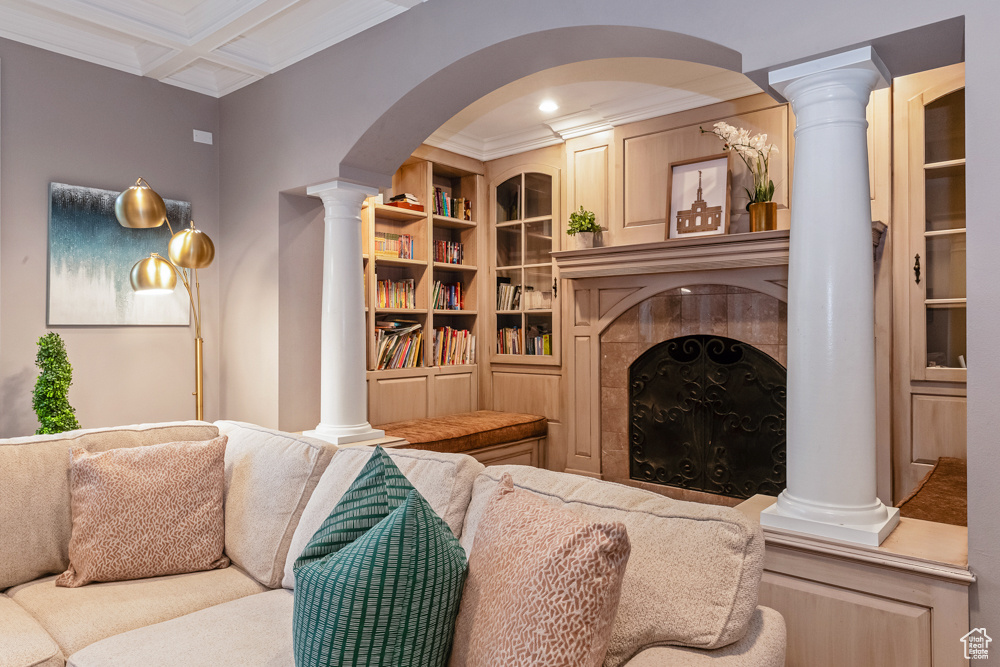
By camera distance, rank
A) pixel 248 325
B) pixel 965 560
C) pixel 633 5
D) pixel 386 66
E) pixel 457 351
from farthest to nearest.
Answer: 1. pixel 457 351
2. pixel 248 325
3. pixel 386 66
4. pixel 633 5
5. pixel 965 560

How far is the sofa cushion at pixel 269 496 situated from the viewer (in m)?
2.00

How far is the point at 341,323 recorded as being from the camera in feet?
11.1

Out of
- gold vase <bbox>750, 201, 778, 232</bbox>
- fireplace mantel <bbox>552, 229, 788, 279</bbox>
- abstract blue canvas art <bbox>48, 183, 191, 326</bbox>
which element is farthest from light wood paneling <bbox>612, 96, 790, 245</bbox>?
abstract blue canvas art <bbox>48, 183, 191, 326</bbox>

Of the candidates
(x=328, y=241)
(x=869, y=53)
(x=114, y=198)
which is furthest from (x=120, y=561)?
(x=869, y=53)

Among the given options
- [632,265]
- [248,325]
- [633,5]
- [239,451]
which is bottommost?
[239,451]

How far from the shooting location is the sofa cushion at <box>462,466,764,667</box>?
4.00ft

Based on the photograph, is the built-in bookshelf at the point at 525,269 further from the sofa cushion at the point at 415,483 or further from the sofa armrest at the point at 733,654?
the sofa armrest at the point at 733,654

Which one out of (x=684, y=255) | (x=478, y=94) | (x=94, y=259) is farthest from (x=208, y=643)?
(x=684, y=255)

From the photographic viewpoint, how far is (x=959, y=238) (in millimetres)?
3102

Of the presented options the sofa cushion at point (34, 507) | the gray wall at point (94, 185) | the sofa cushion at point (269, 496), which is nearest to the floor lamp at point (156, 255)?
the gray wall at point (94, 185)

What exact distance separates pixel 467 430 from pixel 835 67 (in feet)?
9.49

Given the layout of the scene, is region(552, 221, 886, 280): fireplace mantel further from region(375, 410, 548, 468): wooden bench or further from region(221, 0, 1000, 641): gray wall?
region(221, 0, 1000, 641): gray wall

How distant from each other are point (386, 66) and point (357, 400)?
166 cm

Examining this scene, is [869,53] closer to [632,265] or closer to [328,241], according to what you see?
[632,265]
